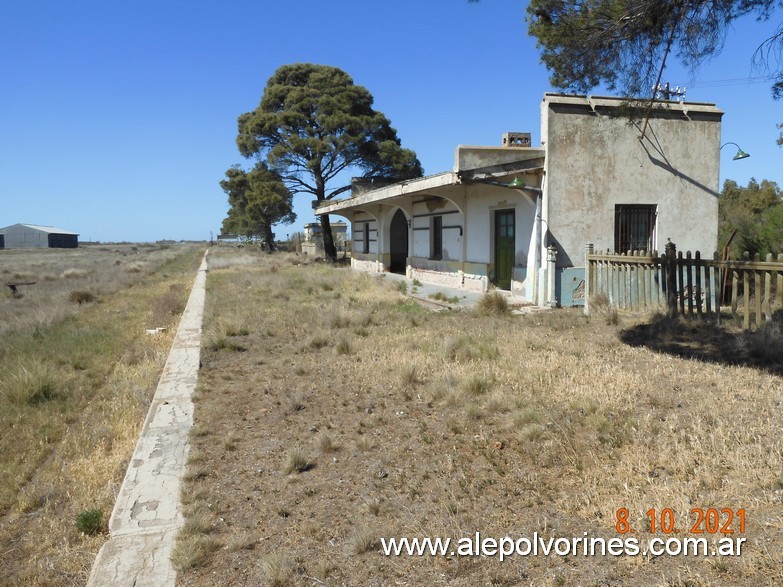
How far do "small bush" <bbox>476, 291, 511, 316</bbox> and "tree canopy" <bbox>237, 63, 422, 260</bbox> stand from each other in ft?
73.6

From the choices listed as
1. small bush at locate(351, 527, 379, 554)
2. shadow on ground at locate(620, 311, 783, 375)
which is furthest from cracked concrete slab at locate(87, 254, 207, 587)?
shadow on ground at locate(620, 311, 783, 375)

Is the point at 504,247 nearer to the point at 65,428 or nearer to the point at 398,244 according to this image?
the point at 398,244

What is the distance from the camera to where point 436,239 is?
1941 cm

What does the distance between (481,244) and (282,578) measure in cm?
1354

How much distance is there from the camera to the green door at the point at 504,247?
14570 millimetres

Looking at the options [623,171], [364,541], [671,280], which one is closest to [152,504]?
[364,541]

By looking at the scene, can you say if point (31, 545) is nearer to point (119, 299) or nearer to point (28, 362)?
point (28, 362)

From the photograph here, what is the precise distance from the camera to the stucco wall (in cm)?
1260

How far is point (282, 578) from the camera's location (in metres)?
2.91

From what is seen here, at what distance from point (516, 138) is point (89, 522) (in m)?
14.5

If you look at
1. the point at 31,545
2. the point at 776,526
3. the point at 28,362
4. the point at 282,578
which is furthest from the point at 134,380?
the point at 776,526

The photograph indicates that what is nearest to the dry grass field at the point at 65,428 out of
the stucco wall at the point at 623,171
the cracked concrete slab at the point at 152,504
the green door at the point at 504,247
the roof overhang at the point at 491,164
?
the cracked concrete slab at the point at 152,504

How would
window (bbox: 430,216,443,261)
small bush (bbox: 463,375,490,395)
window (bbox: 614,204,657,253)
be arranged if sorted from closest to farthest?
1. small bush (bbox: 463,375,490,395)
2. window (bbox: 614,204,657,253)
3. window (bbox: 430,216,443,261)

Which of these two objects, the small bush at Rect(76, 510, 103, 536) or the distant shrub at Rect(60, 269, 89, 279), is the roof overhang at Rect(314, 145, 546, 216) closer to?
the small bush at Rect(76, 510, 103, 536)
